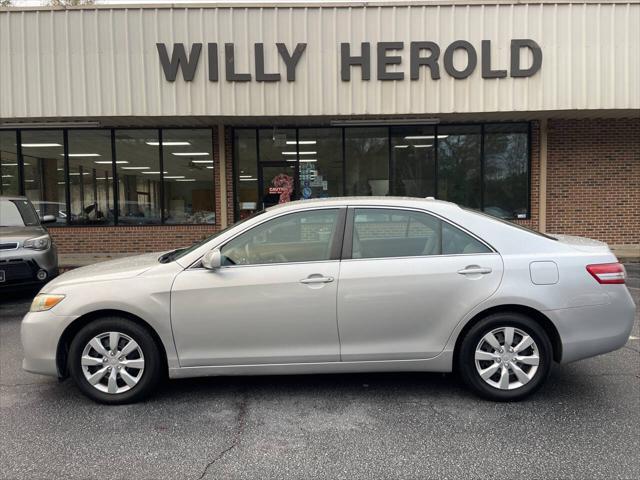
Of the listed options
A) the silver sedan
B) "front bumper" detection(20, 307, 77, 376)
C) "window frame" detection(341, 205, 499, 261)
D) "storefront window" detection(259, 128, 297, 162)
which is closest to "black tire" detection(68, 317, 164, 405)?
the silver sedan

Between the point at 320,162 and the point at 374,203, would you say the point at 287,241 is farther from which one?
the point at 320,162

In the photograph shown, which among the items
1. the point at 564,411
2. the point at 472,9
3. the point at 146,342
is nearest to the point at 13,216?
the point at 146,342

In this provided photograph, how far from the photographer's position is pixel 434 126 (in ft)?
40.1

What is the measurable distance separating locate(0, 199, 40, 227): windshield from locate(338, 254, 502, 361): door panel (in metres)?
6.64

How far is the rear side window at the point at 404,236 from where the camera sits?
390cm

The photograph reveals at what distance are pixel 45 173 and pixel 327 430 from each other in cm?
1134

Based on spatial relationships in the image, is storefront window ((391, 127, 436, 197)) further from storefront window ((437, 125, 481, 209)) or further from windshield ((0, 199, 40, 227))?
windshield ((0, 199, 40, 227))

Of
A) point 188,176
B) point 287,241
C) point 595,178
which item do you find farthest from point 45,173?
point 595,178

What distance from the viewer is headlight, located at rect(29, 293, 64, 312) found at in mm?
3834

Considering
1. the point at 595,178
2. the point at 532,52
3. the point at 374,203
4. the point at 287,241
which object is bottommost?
the point at 287,241

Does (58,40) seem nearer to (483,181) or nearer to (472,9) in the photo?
(472,9)

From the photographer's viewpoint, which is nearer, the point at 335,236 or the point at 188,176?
the point at 335,236

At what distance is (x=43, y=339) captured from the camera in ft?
12.5

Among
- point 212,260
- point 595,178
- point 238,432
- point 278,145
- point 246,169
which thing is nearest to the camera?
point 238,432
